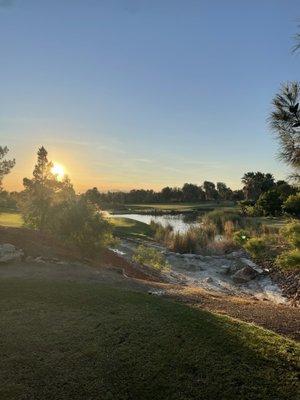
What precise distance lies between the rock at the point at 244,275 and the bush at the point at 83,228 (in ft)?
23.7

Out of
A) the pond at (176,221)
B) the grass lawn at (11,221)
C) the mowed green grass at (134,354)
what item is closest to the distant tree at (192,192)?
the pond at (176,221)

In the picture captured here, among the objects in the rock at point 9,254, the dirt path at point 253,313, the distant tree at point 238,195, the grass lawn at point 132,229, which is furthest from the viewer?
the distant tree at point 238,195

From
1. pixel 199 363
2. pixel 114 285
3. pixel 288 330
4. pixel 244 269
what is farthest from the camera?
pixel 244 269

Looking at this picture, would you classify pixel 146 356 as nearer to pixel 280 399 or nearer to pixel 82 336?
pixel 82 336

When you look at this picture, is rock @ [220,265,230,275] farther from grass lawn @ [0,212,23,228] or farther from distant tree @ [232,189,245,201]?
distant tree @ [232,189,245,201]

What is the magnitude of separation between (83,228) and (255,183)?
70.7 meters

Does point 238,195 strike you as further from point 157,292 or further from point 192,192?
point 157,292

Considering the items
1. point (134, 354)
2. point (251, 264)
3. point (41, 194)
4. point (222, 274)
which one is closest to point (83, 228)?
point (41, 194)

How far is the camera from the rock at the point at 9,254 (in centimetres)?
1266

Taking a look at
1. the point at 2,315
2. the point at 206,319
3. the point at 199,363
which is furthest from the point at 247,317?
the point at 2,315

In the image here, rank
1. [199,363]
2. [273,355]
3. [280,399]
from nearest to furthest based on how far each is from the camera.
A: 1. [280,399]
2. [199,363]
3. [273,355]

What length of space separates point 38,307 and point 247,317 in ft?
14.4

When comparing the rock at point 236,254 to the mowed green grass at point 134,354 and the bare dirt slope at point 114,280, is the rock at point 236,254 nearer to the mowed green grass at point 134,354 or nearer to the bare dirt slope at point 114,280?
the bare dirt slope at point 114,280

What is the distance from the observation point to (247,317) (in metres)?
9.41
